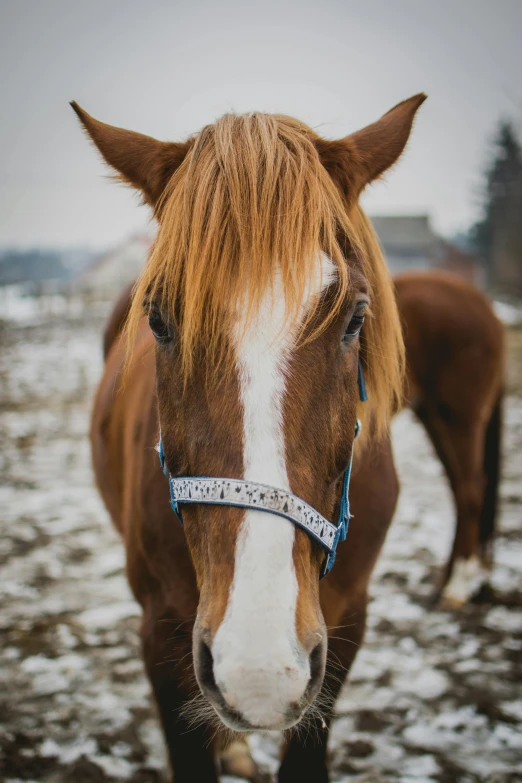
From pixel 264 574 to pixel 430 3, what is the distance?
14.9 meters


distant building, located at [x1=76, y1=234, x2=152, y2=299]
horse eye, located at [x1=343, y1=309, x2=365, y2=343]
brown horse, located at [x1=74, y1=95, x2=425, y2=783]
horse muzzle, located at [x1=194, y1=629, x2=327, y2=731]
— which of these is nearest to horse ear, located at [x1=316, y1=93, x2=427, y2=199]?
brown horse, located at [x1=74, y1=95, x2=425, y2=783]

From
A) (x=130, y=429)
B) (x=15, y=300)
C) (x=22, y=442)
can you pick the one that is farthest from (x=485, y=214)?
(x=130, y=429)

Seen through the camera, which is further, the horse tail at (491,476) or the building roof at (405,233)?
the building roof at (405,233)

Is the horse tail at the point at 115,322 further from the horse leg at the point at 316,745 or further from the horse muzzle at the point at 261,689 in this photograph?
the horse muzzle at the point at 261,689

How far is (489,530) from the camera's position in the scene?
3758 mm

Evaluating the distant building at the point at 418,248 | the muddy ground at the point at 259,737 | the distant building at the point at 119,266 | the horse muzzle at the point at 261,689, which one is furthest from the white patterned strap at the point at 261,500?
the distant building at the point at 119,266

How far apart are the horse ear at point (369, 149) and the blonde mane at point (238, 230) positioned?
6 cm

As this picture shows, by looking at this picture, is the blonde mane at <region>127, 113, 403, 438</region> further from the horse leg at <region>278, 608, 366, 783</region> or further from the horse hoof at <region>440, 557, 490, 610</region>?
Answer: the horse hoof at <region>440, 557, 490, 610</region>

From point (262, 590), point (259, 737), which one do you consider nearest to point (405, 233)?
point (259, 737)

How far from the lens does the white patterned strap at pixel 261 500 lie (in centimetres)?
97

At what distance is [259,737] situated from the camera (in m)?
2.49

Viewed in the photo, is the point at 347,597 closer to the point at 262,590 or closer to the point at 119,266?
the point at 262,590

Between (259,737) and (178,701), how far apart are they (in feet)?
3.77

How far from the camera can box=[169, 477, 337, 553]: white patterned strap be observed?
0.97 meters
